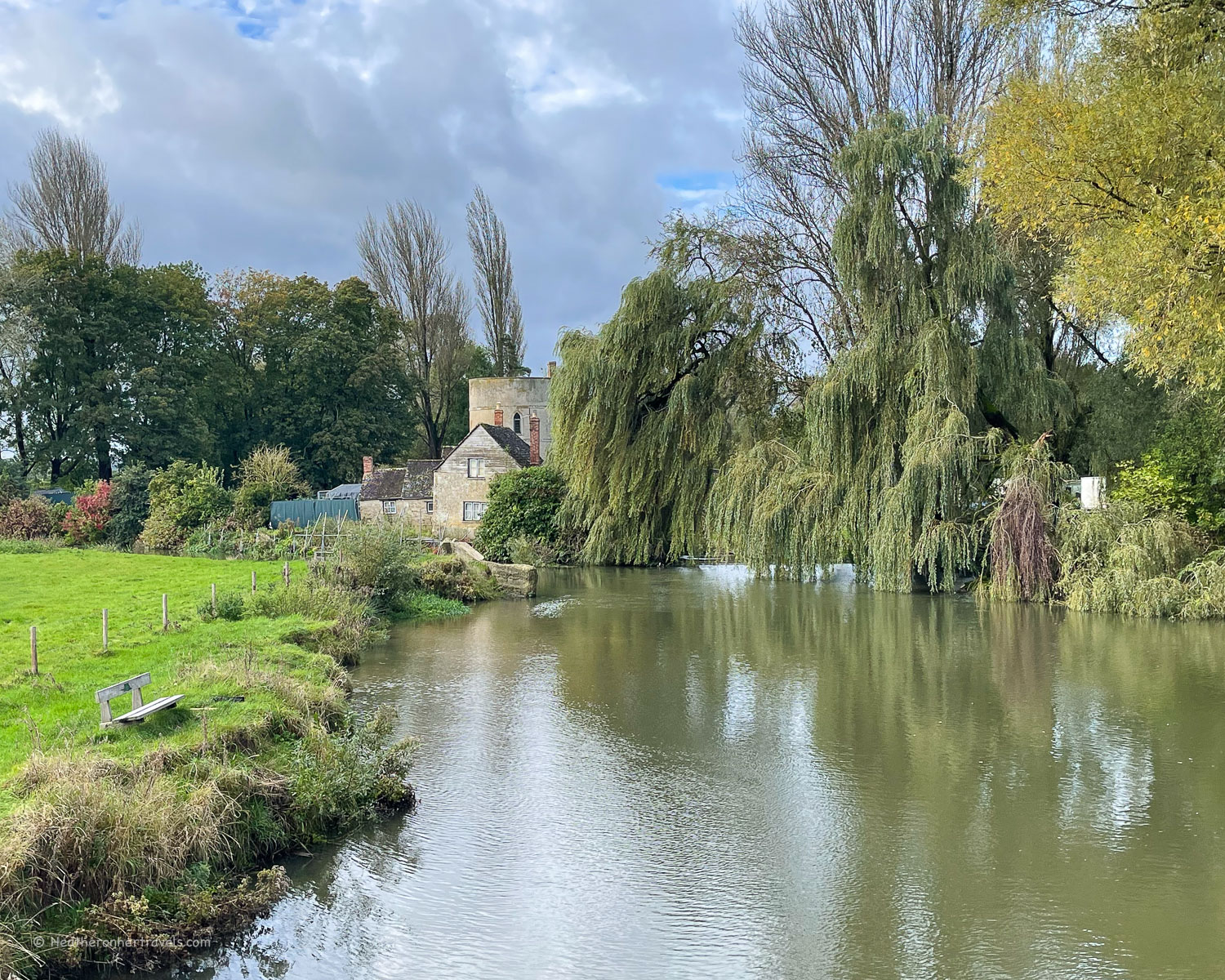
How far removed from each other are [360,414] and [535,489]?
2024cm

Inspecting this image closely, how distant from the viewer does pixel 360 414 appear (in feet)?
167

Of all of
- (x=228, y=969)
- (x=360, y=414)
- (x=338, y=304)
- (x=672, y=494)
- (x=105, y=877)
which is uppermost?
(x=338, y=304)

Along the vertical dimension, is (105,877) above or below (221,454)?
below

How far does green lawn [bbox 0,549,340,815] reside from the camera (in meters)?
8.04

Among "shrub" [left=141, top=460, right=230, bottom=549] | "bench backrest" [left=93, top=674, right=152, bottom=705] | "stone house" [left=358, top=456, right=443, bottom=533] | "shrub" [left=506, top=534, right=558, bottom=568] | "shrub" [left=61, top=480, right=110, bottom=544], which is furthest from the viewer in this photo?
"stone house" [left=358, top=456, right=443, bottom=533]

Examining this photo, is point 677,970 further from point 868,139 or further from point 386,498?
point 386,498

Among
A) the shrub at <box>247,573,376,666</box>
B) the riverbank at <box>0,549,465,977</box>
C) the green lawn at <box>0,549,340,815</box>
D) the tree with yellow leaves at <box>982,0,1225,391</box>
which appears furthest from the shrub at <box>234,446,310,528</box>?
the tree with yellow leaves at <box>982,0,1225,391</box>

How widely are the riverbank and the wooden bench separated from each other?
0.38 ft

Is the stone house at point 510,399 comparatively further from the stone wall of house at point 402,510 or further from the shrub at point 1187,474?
the shrub at point 1187,474

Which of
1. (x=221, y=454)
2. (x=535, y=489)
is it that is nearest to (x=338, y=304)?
(x=221, y=454)

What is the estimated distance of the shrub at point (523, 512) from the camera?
33.2 meters

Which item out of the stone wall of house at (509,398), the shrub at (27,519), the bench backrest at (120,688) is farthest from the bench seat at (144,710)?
the stone wall of house at (509,398)

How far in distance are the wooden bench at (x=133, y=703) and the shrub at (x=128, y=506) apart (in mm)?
27247

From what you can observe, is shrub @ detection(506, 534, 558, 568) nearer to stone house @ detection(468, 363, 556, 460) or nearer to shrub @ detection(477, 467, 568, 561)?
shrub @ detection(477, 467, 568, 561)
